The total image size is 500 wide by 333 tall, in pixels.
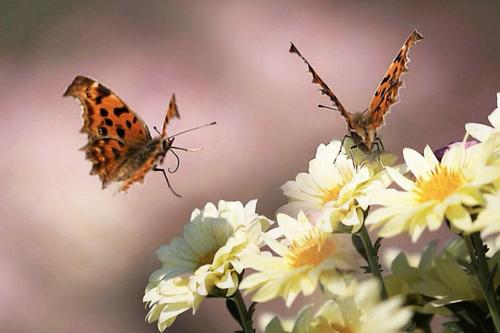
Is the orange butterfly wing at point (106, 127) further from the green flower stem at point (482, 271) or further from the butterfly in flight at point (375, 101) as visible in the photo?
the green flower stem at point (482, 271)

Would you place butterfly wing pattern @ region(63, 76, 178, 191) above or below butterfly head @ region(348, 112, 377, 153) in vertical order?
above

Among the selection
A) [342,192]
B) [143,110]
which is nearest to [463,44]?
[143,110]

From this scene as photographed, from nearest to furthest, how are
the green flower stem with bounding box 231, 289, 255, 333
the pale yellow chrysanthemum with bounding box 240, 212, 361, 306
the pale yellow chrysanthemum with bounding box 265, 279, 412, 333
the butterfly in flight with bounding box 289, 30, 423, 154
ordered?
1. the pale yellow chrysanthemum with bounding box 265, 279, 412, 333
2. the pale yellow chrysanthemum with bounding box 240, 212, 361, 306
3. the green flower stem with bounding box 231, 289, 255, 333
4. the butterfly in flight with bounding box 289, 30, 423, 154

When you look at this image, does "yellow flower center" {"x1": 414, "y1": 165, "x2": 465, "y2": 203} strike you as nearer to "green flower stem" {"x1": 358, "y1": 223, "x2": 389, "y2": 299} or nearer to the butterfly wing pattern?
"green flower stem" {"x1": 358, "y1": 223, "x2": 389, "y2": 299}

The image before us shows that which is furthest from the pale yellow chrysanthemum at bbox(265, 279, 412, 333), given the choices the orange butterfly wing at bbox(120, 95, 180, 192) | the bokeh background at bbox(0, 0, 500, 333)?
the bokeh background at bbox(0, 0, 500, 333)

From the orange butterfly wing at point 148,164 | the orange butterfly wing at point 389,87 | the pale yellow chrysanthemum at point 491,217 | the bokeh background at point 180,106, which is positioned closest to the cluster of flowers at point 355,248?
the pale yellow chrysanthemum at point 491,217

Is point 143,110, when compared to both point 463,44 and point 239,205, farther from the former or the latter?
point 239,205

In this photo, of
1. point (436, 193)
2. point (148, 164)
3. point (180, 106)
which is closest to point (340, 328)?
point (436, 193)
